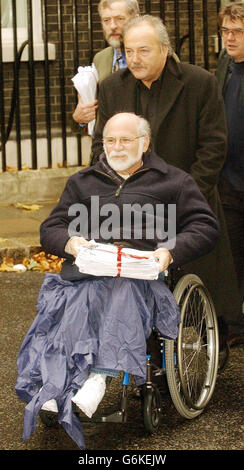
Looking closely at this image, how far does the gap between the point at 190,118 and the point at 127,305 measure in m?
1.23

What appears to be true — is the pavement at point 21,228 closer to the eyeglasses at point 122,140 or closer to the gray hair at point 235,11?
the gray hair at point 235,11

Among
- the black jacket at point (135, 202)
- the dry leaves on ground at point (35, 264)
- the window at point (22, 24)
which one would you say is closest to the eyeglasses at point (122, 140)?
the black jacket at point (135, 202)

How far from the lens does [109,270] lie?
4691mm

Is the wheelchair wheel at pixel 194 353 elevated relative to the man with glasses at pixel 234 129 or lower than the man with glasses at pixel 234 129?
lower

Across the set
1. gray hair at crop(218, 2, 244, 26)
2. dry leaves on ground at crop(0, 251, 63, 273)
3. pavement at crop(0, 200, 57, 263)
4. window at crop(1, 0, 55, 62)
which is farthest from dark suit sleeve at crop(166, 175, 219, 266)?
window at crop(1, 0, 55, 62)

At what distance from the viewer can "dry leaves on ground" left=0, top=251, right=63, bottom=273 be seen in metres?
8.41

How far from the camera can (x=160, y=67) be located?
5.41 m

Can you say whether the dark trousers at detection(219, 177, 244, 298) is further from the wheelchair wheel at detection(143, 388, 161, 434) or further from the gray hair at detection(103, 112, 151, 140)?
the wheelchair wheel at detection(143, 388, 161, 434)

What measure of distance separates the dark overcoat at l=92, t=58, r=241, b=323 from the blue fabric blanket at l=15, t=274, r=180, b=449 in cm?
73

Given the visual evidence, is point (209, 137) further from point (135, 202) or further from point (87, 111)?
point (87, 111)

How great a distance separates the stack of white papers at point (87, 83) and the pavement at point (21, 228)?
2371 millimetres

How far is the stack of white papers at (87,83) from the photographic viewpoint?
20.8 ft

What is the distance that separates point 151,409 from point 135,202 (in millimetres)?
931

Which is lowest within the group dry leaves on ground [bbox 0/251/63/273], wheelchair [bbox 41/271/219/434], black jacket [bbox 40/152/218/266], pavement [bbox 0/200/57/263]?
dry leaves on ground [bbox 0/251/63/273]
